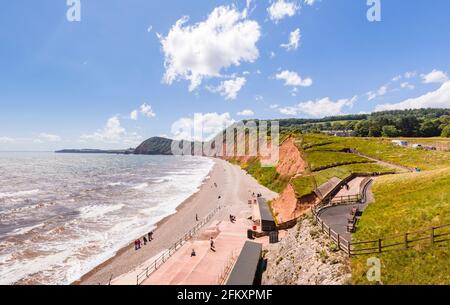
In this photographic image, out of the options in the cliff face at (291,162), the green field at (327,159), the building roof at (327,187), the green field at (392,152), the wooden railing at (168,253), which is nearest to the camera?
the wooden railing at (168,253)

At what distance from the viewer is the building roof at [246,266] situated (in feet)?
64.8

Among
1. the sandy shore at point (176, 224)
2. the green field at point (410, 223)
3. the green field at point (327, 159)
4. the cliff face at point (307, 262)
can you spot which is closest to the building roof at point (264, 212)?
the sandy shore at point (176, 224)

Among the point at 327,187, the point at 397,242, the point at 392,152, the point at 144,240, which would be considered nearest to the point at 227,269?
the point at 397,242

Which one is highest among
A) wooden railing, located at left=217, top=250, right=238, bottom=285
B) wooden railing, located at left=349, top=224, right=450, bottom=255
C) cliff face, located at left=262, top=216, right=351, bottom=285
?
wooden railing, located at left=349, top=224, right=450, bottom=255

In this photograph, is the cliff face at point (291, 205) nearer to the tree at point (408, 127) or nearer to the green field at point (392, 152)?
the green field at point (392, 152)

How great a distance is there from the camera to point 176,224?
43156 millimetres

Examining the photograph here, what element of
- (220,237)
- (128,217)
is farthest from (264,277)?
(128,217)

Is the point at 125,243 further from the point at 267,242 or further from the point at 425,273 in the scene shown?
the point at 425,273

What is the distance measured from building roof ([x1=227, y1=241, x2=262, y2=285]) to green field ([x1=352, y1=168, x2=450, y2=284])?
7925 millimetres

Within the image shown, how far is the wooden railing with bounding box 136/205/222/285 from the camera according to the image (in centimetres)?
2481

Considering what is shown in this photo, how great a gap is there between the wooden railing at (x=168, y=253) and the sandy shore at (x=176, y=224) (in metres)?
1.28

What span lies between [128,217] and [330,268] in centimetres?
3879

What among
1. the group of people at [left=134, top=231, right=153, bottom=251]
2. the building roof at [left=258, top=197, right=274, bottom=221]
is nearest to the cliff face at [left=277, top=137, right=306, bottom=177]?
the building roof at [left=258, top=197, right=274, bottom=221]

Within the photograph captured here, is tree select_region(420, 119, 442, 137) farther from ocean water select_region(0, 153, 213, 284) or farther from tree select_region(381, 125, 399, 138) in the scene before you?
ocean water select_region(0, 153, 213, 284)
